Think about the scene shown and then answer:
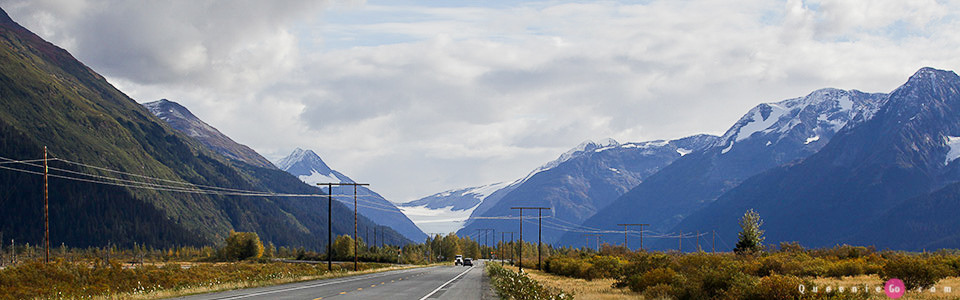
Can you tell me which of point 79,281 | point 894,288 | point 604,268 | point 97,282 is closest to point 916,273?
point 894,288

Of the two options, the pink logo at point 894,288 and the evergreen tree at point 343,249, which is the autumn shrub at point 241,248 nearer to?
the evergreen tree at point 343,249

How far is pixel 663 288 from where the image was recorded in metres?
36.7

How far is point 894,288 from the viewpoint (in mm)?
34719

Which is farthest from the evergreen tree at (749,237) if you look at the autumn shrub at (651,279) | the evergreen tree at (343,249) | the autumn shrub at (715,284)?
the evergreen tree at (343,249)

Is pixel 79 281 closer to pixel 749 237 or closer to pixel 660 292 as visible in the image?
pixel 660 292

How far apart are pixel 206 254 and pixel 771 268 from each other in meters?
165

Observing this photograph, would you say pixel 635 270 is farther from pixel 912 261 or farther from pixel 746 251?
pixel 746 251

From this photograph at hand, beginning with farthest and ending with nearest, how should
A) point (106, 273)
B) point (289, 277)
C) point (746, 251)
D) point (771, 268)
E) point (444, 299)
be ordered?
point (746, 251), point (289, 277), point (771, 268), point (106, 273), point (444, 299)

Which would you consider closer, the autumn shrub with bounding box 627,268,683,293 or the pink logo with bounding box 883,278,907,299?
the pink logo with bounding box 883,278,907,299

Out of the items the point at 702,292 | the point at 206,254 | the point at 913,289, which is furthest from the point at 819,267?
the point at 206,254

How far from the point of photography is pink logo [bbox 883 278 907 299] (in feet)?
106

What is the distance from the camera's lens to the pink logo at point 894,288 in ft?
Answer: 106

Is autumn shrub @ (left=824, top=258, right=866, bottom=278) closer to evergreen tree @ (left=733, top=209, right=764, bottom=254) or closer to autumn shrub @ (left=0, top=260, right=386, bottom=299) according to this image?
evergreen tree @ (left=733, top=209, right=764, bottom=254)

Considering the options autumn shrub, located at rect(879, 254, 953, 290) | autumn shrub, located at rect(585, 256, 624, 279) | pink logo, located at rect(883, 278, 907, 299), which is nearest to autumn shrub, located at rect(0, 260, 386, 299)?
autumn shrub, located at rect(585, 256, 624, 279)
